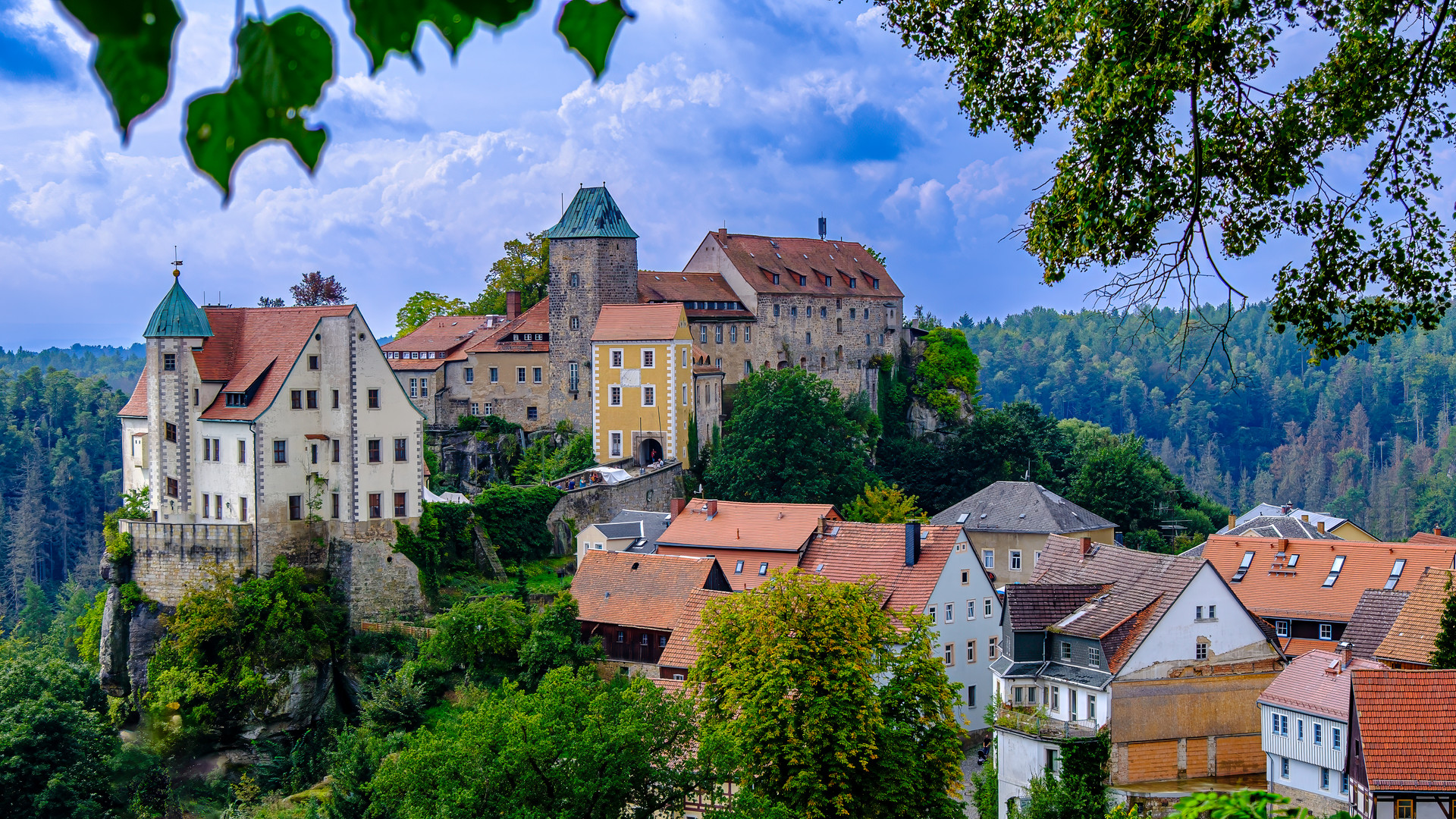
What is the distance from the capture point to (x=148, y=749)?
34.0 metres

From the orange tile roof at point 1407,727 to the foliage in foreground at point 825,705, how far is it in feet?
24.1

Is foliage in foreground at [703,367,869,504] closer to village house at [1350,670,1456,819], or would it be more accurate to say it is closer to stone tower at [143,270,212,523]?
stone tower at [143,270,212,523]

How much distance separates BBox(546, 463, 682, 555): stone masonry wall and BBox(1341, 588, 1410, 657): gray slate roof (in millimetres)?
24067

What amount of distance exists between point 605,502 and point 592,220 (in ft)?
43.4

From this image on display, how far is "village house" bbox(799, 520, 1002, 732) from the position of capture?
38.9 metres

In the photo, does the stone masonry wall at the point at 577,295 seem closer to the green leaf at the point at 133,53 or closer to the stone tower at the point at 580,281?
the stone tower at the point at 580,281

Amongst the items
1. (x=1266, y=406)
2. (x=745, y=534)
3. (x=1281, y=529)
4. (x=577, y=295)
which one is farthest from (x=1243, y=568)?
(x=1266, y=406)

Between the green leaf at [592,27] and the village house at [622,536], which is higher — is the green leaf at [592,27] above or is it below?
above

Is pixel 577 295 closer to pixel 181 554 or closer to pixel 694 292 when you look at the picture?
pixel 694 292

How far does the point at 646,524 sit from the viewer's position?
151ft

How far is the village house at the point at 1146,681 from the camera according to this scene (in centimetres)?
3080

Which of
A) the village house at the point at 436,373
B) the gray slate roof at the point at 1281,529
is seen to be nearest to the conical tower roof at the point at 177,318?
the village house at the point at 436,373

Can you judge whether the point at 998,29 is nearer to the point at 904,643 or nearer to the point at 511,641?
the point at 904,643

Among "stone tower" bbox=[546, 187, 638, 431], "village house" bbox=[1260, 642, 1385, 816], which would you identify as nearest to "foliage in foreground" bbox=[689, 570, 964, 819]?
"village house" bbox=[1260, 642, 1385, 816]
